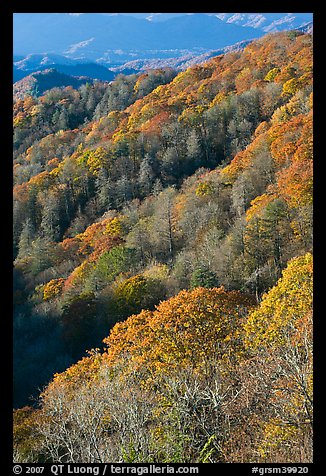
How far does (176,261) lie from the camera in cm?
4494

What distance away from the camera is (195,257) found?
42719mm

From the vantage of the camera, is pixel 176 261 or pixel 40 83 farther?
pixel 40 83

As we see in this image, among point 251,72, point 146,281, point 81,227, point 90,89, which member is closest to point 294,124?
point 146,281

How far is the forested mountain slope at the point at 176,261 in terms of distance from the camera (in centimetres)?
1323

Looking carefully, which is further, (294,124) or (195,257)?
(294,124)

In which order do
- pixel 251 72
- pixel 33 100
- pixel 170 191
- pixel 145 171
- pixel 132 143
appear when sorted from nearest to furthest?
pixel 170 191
pixel 145 171
pixel 132 143
pixel 251 72
pixel 33 100

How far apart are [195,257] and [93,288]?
1173 centimetres

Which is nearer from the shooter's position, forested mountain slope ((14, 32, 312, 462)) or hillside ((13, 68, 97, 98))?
forested mountain slope ((14, 32, 312, 462))

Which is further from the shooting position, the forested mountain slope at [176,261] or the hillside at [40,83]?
the hillside at [40,83]

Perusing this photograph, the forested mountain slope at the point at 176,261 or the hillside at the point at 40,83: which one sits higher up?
the hillside at the point at 40,83

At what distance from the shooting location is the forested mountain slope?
13227 millimetres
